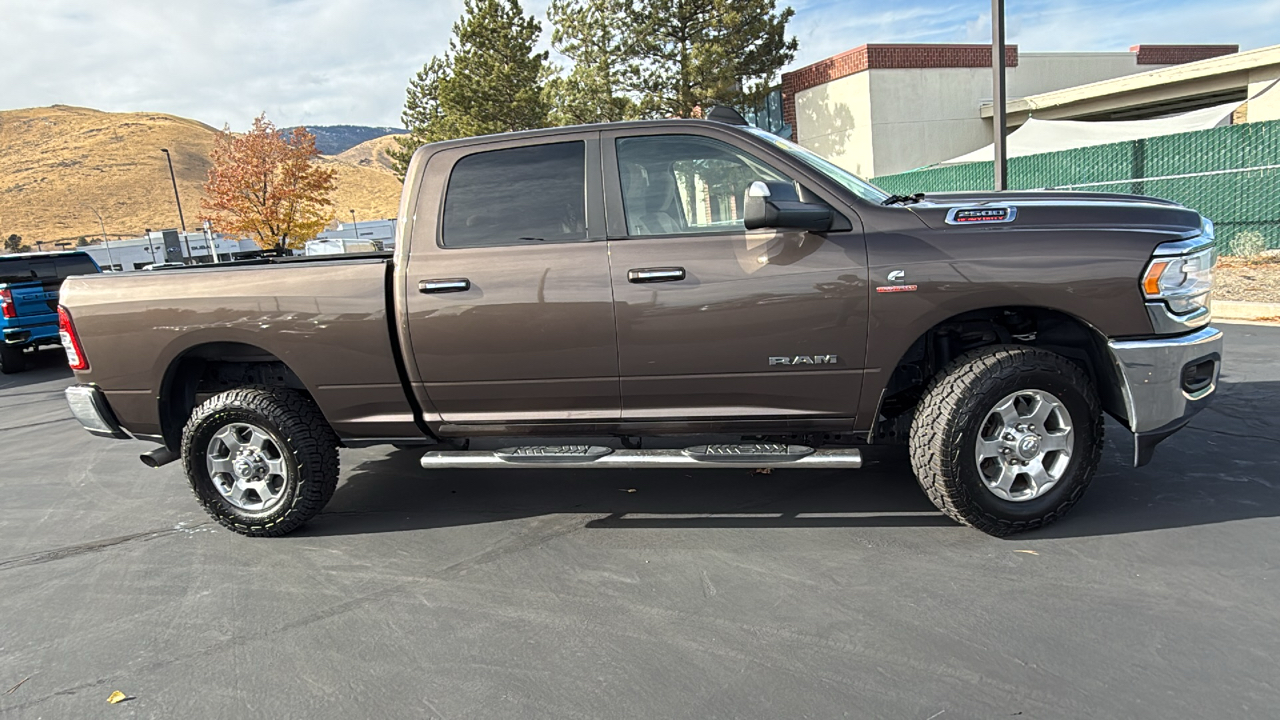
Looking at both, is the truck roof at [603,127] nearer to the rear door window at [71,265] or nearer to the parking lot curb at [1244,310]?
the parking lot curb at [1244,310]

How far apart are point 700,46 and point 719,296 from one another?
80.8 ft

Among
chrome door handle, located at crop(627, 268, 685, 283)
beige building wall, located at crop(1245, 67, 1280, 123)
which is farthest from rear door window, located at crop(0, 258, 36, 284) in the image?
beige building wall, located at crop(1245, 67, 1280, 123)

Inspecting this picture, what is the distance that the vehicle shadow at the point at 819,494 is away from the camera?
3941 millimetres

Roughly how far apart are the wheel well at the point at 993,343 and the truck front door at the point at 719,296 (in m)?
0.39

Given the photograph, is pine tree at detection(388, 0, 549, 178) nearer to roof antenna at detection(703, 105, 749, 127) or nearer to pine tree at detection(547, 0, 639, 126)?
pine tree at detection(547, 0, 639, 126)

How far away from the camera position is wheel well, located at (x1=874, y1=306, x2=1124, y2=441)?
3.74m

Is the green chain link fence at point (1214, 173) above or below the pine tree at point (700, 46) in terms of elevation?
below

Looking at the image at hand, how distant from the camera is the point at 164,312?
4258 millimetres

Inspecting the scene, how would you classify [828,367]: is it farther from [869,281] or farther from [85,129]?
[85,129]

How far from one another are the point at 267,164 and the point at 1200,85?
30463mm

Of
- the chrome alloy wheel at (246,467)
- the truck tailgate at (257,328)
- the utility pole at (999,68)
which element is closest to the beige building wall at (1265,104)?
the utility pole at (999,68)

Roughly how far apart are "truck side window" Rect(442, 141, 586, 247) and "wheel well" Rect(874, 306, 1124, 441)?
181cm

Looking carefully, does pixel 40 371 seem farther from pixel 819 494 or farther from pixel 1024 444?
pixel 1024 444

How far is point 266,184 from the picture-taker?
30047 mm
